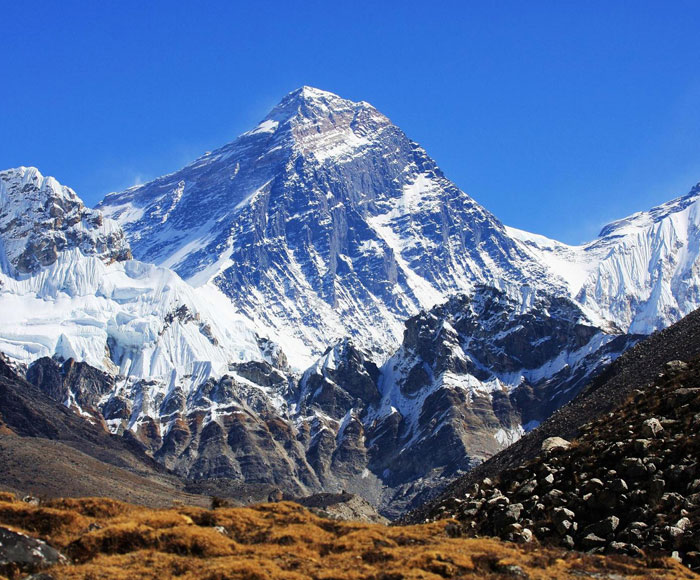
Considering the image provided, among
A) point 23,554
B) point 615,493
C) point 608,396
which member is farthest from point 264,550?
point 608,396

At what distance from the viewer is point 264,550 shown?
38.2 metres

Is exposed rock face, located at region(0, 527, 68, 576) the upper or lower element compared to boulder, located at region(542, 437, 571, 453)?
lower

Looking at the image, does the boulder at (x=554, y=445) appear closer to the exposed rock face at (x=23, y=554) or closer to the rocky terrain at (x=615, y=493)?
the rocky terrain at (x=615, y=493)

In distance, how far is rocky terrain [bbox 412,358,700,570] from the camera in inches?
1432

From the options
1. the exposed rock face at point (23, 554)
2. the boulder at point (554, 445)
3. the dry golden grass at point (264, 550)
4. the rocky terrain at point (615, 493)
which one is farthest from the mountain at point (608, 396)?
the exposed rock face at point (23, 554)

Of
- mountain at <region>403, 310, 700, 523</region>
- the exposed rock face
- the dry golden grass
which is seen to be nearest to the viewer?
the dry golden grass

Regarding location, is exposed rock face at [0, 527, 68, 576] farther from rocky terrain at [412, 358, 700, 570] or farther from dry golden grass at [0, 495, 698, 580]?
rocky terrain at [412, 358, 700, 570]

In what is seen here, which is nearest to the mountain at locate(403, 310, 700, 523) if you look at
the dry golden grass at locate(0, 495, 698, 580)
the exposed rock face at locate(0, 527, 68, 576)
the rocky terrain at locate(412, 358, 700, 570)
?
the rocky terrain at locate(412, 358, 700, 570)

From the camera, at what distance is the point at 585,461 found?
4494 cm

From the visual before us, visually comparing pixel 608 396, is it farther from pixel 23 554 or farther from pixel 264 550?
pixel 23 554

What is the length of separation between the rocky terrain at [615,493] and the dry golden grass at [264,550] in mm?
1964

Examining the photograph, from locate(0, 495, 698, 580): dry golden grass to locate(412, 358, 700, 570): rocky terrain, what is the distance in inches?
77.3

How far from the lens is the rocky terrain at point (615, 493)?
36.4 m

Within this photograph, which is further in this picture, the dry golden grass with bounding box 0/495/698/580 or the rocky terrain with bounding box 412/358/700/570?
the rocky terrain with bounding box 412/358/700/570
